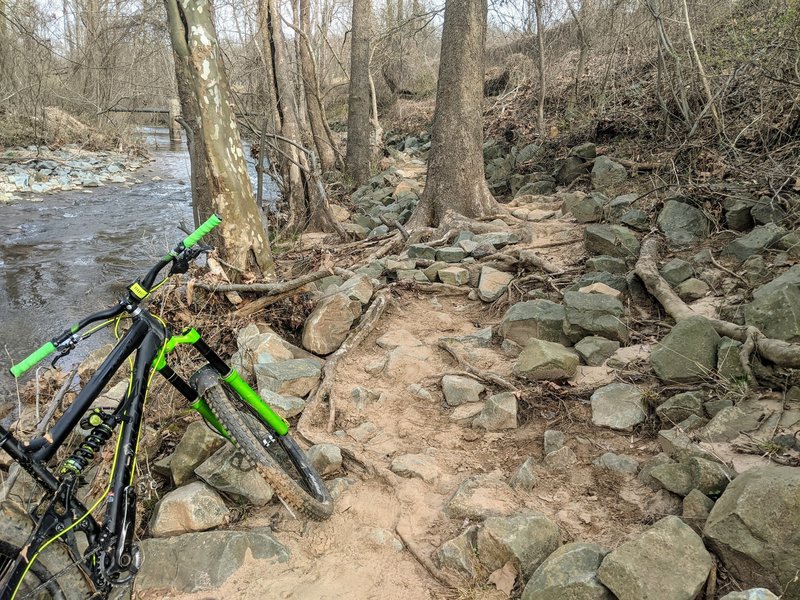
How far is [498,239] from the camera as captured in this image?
6441 mm

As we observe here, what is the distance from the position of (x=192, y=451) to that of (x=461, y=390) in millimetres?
1704

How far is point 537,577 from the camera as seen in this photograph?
2.30m

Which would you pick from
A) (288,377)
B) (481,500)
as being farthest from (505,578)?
(288,377)

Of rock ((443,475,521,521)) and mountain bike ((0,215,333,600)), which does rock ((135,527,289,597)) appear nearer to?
mountain bike ((0,215,333,600))

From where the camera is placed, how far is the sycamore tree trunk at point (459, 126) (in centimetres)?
717

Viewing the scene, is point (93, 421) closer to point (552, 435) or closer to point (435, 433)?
point (435, 433)

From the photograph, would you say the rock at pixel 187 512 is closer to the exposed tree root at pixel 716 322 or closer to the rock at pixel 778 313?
the exposed tree root at pixel 716 322

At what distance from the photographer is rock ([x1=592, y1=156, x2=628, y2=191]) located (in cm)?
765

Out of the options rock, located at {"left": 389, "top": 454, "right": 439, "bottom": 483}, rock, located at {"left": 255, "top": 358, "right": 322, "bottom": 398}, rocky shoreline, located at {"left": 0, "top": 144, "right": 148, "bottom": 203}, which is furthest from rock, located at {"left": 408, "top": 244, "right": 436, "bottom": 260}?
rocky shoreline, located at {"left": 0, "top": 144, "right": 148, "bottom": 203}

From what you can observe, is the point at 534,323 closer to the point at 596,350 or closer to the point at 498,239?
the point at 596,350

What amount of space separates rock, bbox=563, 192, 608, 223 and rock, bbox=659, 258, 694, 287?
7.28ft

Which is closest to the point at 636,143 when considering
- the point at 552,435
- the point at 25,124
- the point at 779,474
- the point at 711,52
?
the point at 711,52

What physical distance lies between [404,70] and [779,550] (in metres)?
19.2

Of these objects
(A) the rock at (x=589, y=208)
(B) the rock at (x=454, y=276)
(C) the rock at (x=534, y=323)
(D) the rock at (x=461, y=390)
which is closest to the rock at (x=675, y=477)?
(D) the rock at (x=461, y=390)
